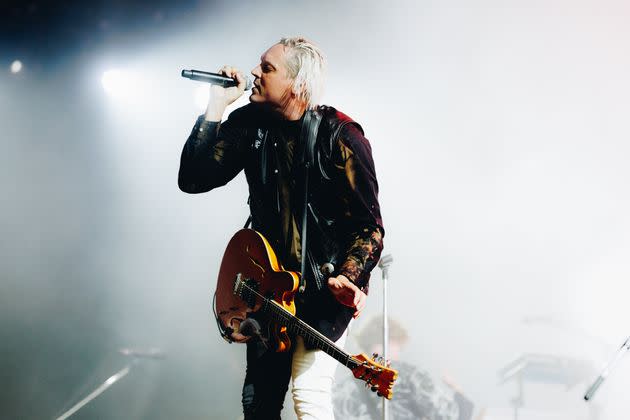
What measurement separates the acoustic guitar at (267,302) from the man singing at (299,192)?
0.07 m

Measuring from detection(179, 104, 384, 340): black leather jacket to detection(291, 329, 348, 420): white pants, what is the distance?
0.26 feet

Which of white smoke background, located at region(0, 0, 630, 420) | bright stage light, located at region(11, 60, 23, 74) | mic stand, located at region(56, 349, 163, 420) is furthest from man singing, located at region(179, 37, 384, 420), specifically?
bright stage light, located at region(11, 60, 23, 74)

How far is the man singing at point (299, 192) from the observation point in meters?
1.64

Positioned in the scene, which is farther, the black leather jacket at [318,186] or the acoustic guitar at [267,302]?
the black leather jacket at [318,186]

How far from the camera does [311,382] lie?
1604 millimetres

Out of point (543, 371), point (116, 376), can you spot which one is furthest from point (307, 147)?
point (116, 376)

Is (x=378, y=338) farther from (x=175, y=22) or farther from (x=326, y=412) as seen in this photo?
(x=175, y=22)

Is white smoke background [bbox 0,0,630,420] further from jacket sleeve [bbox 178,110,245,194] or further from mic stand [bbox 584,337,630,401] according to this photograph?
jacket sleeve [bbox 178,110,245,194]

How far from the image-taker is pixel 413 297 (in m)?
3.34

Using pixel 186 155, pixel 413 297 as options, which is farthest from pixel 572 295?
pixel 186 155

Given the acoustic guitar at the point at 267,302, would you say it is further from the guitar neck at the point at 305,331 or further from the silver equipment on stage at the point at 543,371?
the silver equipment on stage at the point at 543,371

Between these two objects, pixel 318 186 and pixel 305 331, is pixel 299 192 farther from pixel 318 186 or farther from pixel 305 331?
pixel 305 331

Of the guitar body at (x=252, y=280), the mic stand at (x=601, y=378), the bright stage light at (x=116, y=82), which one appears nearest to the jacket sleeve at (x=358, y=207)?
the guitar body at (x=252, y=280)

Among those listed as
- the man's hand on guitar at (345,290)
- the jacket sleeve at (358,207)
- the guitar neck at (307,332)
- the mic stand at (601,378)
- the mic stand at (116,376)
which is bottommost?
the mic stand at (116,376)
